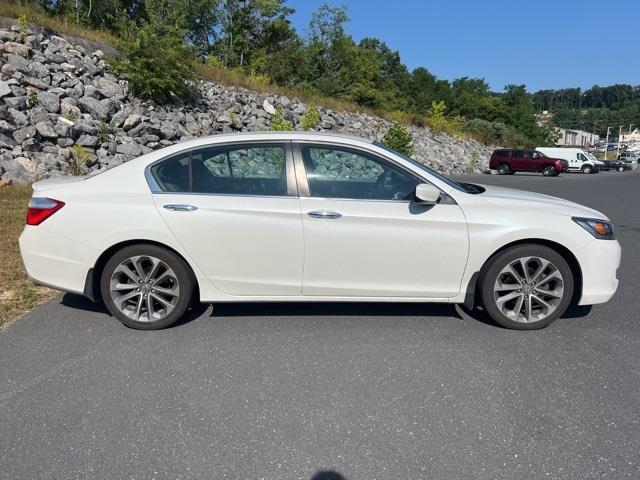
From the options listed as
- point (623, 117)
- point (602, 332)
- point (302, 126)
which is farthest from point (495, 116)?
point (623, 117)

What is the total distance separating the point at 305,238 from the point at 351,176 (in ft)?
2.46

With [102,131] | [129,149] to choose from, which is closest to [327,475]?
[129,149]

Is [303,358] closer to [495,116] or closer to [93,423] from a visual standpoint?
[93,423]

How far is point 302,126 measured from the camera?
21188 mm

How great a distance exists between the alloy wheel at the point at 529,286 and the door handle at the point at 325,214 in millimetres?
1457

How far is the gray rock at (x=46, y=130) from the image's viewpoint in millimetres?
11953

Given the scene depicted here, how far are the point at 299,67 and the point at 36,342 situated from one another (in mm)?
35730

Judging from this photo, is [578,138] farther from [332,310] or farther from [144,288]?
[144,288]

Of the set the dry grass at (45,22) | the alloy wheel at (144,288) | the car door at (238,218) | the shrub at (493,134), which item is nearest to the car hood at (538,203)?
the car door at (238,218)

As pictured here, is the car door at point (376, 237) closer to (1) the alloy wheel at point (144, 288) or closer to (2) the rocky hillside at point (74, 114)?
(1) the alloy wheel at point (144, 288)

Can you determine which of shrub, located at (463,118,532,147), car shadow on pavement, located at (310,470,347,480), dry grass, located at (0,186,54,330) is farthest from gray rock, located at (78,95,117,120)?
shrub, located at (463,118,532,147)

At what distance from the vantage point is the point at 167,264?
3.97m

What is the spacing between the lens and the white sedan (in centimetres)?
388

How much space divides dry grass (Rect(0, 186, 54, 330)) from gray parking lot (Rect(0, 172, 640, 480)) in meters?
0.24
